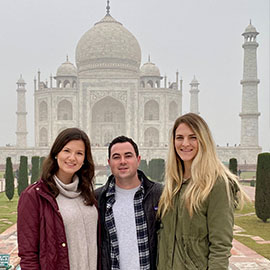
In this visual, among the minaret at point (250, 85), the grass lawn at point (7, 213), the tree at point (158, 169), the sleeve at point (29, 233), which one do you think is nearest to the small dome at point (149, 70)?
the minaret at point (250, 85)

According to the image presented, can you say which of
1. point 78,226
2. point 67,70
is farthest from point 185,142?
point 67,70

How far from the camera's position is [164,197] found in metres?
1.78

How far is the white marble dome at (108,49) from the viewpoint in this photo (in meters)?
27.8

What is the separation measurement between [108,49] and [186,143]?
2692cm

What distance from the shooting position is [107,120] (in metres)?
27.8

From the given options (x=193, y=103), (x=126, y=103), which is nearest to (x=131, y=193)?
(x=126, y=103)

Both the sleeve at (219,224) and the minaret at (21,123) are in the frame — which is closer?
the sleeve at (219,224)

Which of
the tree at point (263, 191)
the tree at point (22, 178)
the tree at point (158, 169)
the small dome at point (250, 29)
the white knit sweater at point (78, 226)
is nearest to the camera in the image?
the white knit sweater at point (78, 226)

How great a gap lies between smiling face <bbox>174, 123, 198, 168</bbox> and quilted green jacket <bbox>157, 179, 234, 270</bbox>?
0.45 feet

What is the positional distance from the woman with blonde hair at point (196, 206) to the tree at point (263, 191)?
5.03 metres

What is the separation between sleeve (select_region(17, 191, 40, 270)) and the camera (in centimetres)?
168

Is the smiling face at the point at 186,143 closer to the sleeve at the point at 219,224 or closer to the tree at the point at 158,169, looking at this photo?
the sleeve at the point at 219,224

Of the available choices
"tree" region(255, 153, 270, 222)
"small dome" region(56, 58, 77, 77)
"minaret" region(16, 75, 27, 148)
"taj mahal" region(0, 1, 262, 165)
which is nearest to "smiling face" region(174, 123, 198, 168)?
"tree" region(255, 153, 270, 222)

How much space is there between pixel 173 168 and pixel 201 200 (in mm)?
243
